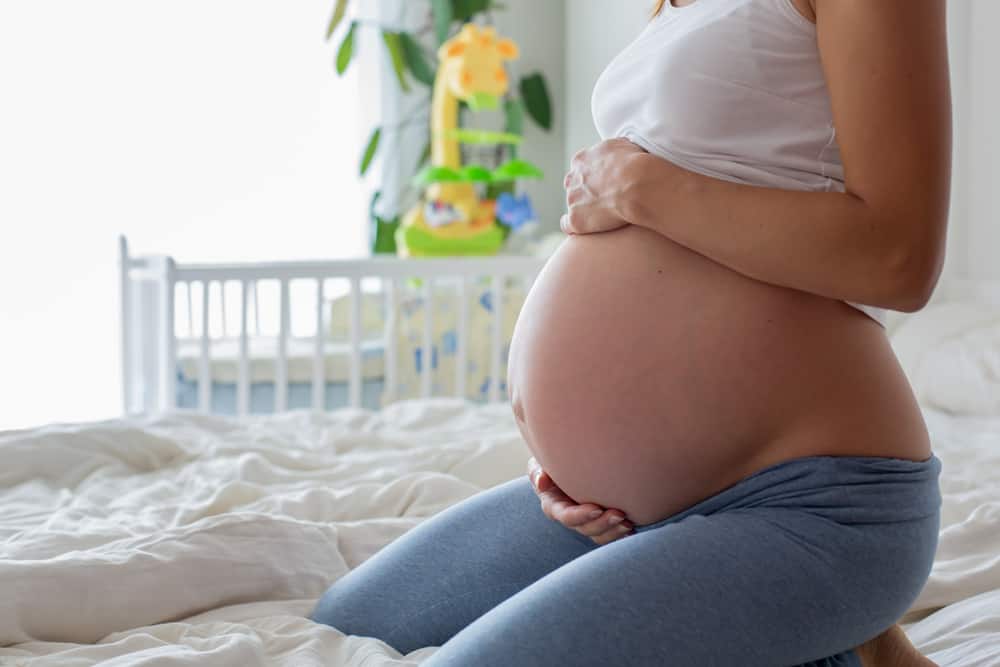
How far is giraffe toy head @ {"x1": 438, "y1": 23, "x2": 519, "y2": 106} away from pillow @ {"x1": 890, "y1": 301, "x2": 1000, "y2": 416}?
67.6 inches

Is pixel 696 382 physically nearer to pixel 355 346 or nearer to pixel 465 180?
pixel 355 346

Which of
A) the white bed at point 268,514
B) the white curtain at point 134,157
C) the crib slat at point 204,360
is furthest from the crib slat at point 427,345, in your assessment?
the white curtain at point 134,157

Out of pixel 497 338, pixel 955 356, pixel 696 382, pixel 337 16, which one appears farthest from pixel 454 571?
pixel 337 16

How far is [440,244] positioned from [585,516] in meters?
2.59

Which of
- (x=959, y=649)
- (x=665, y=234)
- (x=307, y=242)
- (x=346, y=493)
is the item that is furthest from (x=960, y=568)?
(x=307, y=242)

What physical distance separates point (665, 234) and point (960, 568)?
510 millimetres

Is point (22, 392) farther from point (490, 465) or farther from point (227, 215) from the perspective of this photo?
point (490, 465)

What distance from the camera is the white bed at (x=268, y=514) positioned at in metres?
0.85

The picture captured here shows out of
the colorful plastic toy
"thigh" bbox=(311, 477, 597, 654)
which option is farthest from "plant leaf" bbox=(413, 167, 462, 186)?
"thigh" bbox=(311, 477, 597, 654)

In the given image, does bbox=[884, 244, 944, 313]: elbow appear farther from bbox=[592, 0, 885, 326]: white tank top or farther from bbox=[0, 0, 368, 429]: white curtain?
bbox=[0, 0, 368, 429]: white curtain

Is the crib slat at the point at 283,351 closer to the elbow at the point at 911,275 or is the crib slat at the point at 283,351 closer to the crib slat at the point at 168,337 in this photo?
the crib slat at the point at 168,337

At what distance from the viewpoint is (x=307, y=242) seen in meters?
3.79

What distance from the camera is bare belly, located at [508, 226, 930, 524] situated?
685mm

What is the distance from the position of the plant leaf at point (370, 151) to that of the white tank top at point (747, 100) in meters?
3.07
